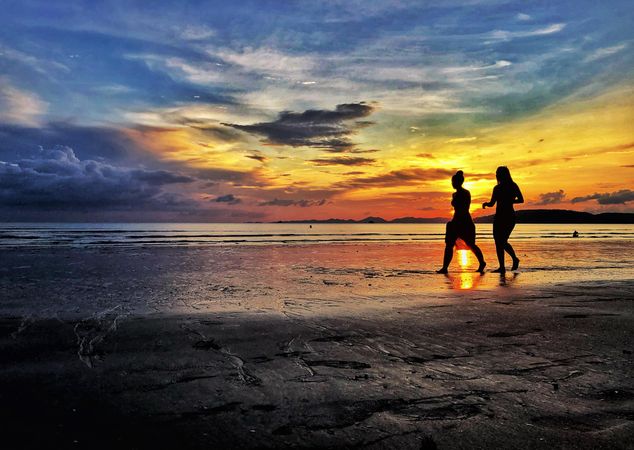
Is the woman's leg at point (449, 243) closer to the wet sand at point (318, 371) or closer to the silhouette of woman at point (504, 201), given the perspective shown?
the silhouette of woman at point (504, 201)

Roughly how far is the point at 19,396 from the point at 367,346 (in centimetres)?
261

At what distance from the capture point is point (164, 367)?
11.2ft

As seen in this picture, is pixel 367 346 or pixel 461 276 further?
pixel 461 276

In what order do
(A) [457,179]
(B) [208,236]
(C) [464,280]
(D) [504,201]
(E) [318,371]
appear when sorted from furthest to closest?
(B) [208,236]
(D) [504,201]
(A) [457,179]
(C) [464,280]
(E) [318,371]

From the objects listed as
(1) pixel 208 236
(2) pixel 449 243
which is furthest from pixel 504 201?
(1) pixel 208 236

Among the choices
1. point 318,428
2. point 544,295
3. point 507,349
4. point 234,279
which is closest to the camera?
point 318,428

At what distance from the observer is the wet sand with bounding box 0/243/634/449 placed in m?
2.32

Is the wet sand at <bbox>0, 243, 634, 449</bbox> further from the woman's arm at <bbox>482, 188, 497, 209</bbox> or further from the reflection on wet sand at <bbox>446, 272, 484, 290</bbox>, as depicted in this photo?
the woman's arm at <bbox>482, 188, 497, 209</bbox>

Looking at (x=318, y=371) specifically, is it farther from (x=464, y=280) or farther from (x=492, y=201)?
(x=492, y=201)

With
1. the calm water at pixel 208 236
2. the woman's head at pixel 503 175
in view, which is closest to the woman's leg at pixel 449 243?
the woman's head at pixel 503 175

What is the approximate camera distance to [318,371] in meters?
3.29

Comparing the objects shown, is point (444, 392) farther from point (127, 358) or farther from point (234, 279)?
point (234, 279)

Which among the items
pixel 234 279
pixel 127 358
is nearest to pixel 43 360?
pixel 127 358

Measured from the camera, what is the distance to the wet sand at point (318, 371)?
A: 2318mm
